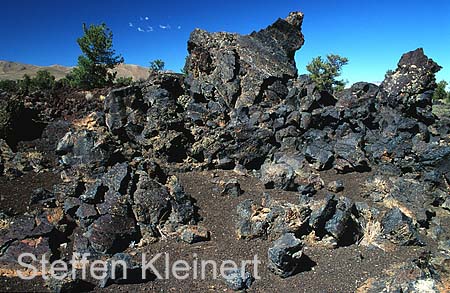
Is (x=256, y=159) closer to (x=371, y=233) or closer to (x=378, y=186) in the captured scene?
(x=378, y=186)

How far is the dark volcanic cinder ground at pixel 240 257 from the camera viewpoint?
7.91 meters

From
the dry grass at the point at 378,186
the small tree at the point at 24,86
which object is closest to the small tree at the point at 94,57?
the small tree at the point at 24,86

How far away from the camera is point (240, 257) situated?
29.8 feet

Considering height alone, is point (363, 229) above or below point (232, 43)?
below

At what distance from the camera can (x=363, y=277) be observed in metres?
8.48

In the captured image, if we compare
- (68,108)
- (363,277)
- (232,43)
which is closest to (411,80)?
(232,43)

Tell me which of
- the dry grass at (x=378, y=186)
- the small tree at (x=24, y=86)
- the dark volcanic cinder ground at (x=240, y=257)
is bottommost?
the dark volcanic cinder ground at (x=240, y=257)

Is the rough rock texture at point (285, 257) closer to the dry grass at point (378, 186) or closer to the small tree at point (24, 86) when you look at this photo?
the dry grass at point (378, 186)

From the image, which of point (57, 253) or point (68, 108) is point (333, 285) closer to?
point (57, 253)

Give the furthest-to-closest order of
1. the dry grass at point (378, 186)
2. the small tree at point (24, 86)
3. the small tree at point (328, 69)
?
1. the small tree at point (328, 69)
2. the small tree at point (24, 86)
3. the dry grass at point (378, 186)

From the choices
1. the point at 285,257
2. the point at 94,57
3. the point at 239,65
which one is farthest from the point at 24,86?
the point at 285,257

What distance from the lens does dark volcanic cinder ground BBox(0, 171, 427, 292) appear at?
311 inches

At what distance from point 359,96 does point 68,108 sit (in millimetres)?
14298

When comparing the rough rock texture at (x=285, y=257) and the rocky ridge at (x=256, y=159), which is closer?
the rough rock texture at (x=285, y=257)
